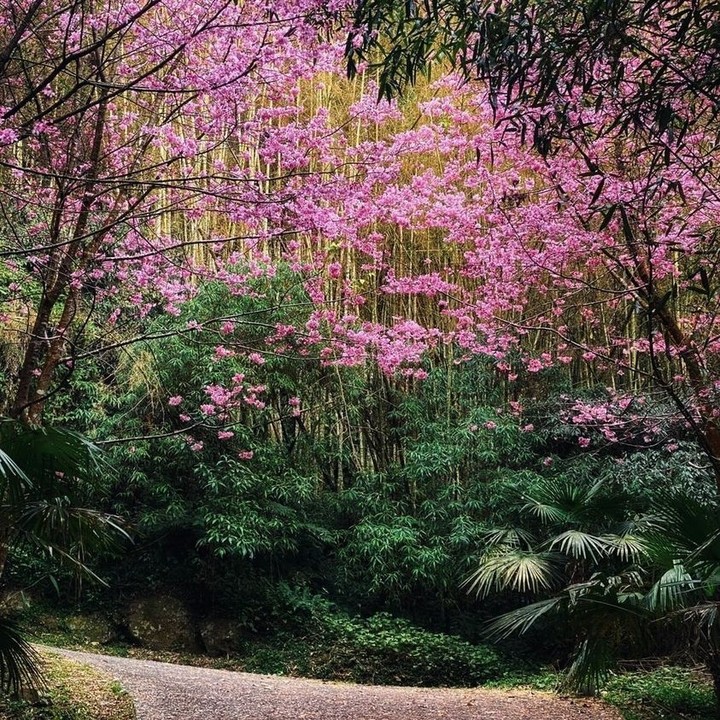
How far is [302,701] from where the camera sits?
461 cm

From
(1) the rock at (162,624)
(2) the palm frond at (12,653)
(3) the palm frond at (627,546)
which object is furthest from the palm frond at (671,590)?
(1) the rock at (162,624)

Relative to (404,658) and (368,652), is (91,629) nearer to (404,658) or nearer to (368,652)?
(368,652)

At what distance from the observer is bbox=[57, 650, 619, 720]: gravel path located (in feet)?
13.7

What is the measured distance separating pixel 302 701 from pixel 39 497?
2.81m

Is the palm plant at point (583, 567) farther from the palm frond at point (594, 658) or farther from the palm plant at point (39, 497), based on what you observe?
the palm plant at point (39, 497)

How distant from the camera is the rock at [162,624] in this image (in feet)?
21.5

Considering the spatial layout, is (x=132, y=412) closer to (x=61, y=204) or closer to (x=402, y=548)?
(x=402, y=548)

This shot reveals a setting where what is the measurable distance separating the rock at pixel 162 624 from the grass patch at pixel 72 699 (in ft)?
7.00

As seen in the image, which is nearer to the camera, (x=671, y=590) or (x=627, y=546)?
(x=671, y=590)

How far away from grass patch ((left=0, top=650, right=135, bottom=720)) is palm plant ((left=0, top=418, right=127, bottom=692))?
735 mm

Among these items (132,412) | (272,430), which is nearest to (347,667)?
(272,430)

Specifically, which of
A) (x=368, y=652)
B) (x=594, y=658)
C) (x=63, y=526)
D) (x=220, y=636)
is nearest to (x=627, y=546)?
(x=594, y=658)

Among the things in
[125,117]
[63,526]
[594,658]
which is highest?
[125,117]

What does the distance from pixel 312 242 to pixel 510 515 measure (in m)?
3.15
